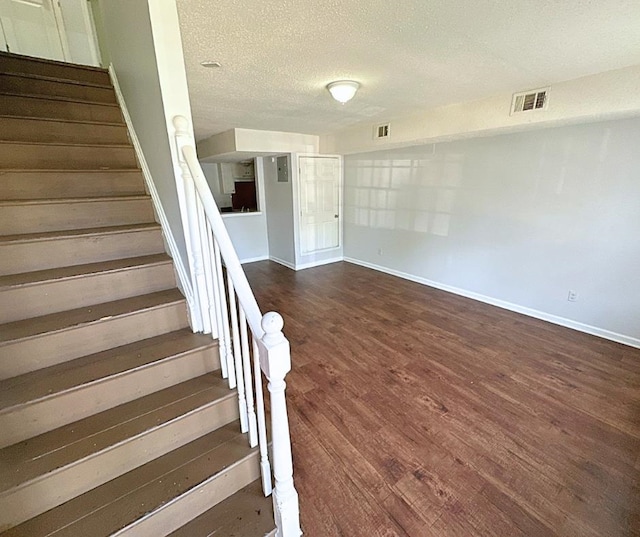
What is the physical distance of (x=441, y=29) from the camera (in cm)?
169

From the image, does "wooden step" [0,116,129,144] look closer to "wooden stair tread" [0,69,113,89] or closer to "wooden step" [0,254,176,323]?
"wooden stair tread" [0,69,113,89]

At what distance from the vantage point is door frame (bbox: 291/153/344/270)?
16.5ft

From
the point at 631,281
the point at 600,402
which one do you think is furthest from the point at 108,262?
the point at 631,281

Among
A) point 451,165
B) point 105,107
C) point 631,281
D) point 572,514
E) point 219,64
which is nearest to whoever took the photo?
point 572,514

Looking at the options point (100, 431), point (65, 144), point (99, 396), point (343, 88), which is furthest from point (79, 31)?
point (100, 431)

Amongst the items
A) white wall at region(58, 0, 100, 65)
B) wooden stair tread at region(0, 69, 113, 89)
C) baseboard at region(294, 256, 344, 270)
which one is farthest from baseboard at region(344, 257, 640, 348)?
white wall at region(58, 0, 100, 65)

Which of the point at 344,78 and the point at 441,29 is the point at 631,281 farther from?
the point at 344,78

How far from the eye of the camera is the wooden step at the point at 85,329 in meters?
1.25

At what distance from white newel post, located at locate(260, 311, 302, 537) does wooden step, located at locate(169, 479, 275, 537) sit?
0.20 ft

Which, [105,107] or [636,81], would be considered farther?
[105,107]

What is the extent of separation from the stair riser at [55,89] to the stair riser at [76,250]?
4.68 ft

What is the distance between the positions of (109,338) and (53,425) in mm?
383

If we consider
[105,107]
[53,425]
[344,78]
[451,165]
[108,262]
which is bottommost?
[53,425]

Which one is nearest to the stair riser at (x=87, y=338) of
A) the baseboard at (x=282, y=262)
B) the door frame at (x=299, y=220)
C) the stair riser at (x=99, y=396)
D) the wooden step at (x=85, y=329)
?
the wooden step at (x=85, y=329)
